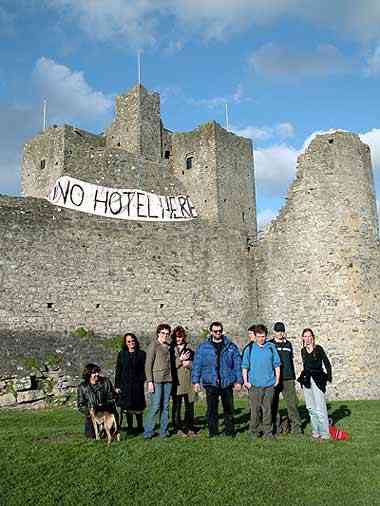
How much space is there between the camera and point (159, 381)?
27.7 feet

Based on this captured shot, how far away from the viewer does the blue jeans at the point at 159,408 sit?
8.30 meters

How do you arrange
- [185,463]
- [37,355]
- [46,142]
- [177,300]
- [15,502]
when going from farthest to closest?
1. [46,142]
2. [177,300]
3. [37,355]
4. [185,463]
5. [15,502]

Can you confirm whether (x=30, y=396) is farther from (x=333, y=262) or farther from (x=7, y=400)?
(x=333, y=262)

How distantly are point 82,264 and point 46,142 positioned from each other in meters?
10.8

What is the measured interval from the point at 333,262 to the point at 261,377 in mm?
9461

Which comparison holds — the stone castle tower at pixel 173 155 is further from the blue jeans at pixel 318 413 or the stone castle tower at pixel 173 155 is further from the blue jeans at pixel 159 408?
the blue jeans at pixel 159 408

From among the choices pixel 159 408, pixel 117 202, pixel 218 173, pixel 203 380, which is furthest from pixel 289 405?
pixel 218 173

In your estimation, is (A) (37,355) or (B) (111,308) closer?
(A) (37,355)

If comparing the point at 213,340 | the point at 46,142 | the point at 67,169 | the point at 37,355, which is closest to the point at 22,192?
the point at 46,142

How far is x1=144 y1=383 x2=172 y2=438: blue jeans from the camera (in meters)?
8.30

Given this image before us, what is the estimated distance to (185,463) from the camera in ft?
22.2

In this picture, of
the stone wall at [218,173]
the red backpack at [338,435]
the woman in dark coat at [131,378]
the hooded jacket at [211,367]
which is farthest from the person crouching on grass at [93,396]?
the stone wall at [218,173]

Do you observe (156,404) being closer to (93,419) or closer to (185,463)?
(93,419)

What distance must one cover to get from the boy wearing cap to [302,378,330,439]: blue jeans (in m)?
0.40
